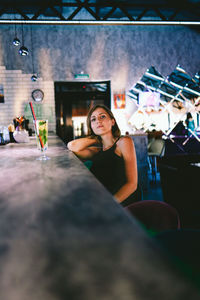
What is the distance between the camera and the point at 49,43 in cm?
604

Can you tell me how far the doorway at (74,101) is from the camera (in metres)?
6.27

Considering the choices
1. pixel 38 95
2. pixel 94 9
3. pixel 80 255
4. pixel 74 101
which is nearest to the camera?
pixel 80 255

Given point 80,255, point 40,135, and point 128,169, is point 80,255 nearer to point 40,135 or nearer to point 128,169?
point 40,135

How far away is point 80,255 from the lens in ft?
0.90

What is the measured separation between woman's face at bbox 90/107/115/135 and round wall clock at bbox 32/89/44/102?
13.9 ft

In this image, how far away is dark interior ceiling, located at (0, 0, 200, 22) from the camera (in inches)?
177

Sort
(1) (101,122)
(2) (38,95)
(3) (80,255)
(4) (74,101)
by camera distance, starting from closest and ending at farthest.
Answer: (3) (80,255) < (1) (101,122) < (2) (38,95) < (4) (74,101)

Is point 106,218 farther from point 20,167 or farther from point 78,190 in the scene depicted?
point 20,167

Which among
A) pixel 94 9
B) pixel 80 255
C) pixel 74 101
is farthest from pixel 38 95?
pixel 80 255

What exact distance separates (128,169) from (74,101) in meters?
4.91

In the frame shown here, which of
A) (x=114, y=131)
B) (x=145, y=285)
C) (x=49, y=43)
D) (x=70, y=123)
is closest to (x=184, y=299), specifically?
(x=145, y=285)

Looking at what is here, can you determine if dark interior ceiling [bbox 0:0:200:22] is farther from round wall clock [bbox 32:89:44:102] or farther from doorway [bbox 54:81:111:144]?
round wall clock [bbox 32:89:44:102]

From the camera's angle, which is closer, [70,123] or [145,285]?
[145,285]

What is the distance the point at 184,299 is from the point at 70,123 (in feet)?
20.7
